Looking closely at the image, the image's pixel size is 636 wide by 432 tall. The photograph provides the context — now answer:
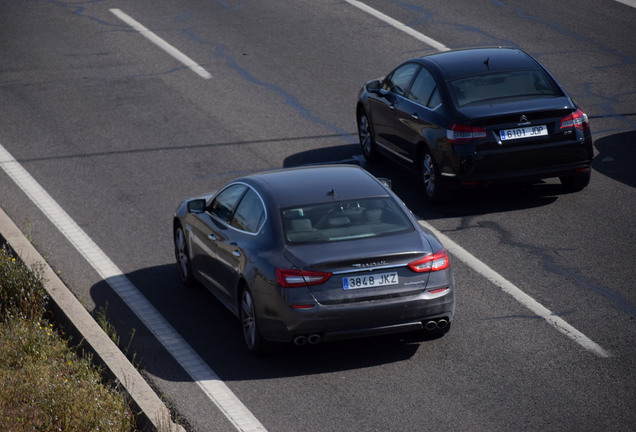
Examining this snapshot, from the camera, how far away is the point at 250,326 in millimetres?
8992

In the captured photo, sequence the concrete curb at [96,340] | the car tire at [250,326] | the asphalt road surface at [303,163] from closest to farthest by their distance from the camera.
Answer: the concrete curb at [96,340] → the asphalt road surface at [303,163] → the car tire at [250,326]

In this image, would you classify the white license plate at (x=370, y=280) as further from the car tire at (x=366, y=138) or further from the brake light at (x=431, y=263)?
the car tire at (x=366, y=138)

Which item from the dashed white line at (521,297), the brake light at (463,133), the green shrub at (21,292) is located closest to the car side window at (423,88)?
the brake light at (463,133)

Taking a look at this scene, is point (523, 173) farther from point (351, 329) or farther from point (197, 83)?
point (197, 83)

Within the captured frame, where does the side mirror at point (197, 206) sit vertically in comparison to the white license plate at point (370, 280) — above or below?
below

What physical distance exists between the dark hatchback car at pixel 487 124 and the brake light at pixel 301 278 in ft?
15.2

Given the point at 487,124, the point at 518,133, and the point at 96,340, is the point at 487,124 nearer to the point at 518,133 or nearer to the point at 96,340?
the point at 518,133

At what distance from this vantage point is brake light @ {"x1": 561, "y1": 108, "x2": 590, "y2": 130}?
41.1ft

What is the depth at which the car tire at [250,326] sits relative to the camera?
880 cm

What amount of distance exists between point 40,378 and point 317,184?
2.97 meters

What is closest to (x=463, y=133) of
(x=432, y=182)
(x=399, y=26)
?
(x=432, y=182)

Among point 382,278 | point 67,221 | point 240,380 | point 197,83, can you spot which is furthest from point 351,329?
point 197,83

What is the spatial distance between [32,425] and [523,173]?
709cm

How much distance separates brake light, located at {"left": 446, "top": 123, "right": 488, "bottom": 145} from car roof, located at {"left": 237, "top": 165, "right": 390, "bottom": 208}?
2.81m
